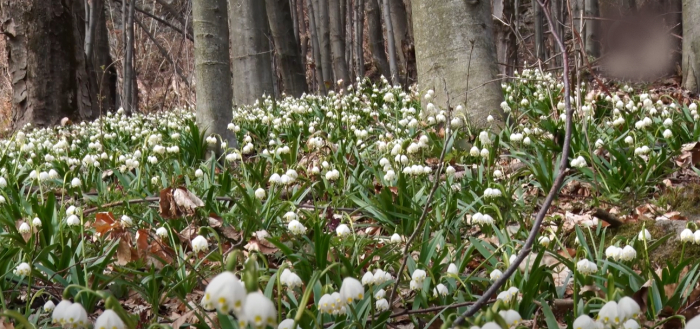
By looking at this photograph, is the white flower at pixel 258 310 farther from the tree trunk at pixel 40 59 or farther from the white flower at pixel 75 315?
the tree trunk at pixel 40 59

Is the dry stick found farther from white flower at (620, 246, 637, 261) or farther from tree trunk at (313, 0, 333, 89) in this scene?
tree trunk at (313, 0, 333, 89)

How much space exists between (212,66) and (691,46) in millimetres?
4909

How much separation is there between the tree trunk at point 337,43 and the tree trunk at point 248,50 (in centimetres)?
270

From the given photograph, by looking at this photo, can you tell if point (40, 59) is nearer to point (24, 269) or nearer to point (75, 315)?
point (24, 269)

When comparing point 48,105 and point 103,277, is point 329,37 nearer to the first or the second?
point 48,105

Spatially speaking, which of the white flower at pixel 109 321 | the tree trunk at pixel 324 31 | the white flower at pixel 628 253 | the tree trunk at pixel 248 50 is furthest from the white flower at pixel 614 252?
the tree trunk at pixel 324 31

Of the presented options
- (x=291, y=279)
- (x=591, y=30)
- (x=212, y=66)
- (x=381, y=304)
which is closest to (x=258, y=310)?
(x=291, y=279)

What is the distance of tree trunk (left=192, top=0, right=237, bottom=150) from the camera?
190 inches

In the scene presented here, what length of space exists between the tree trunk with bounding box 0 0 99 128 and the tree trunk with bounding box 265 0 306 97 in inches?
135

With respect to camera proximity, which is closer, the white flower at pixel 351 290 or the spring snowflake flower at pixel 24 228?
the white flower at pixel 351 290

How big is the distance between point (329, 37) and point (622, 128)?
9.11 metres

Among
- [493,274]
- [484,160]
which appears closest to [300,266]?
[493,274]

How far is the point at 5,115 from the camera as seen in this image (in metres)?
15.3

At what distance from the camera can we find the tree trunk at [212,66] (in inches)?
190
